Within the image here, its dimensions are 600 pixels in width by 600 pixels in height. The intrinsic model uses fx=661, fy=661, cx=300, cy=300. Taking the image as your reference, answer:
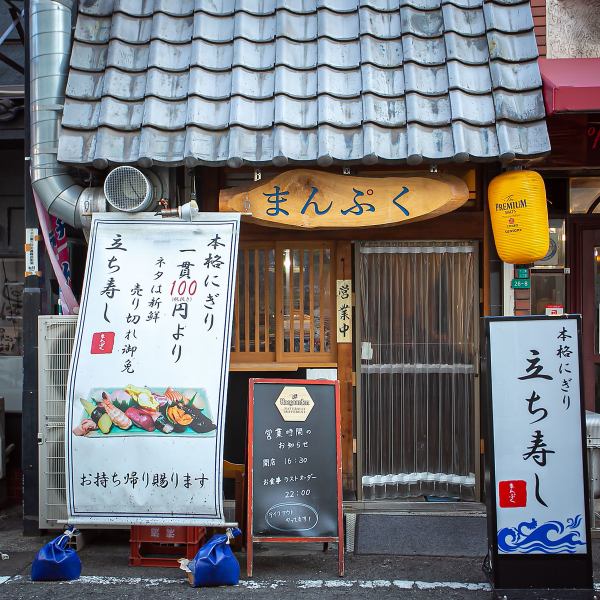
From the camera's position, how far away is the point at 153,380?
19.4ft

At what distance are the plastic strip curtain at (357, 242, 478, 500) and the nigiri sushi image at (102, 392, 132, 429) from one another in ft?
9.32

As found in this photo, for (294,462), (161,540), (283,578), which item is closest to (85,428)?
(161,540)

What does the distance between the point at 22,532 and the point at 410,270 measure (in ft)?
16.8

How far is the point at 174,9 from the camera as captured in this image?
7289 mm

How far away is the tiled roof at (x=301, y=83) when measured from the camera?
21.5 ft

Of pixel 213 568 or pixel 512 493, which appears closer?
pixel 512 493

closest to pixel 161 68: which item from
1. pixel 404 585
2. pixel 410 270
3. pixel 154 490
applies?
pixel 410 270

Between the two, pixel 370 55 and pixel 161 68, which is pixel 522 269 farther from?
pixel 161 68

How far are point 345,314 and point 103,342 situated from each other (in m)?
2.77

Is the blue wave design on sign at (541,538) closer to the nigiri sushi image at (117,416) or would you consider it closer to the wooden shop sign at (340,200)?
the wooden shop sign at (340,200)

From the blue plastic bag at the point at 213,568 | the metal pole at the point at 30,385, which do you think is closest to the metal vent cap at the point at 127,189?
the metal pole at the point at 30,385

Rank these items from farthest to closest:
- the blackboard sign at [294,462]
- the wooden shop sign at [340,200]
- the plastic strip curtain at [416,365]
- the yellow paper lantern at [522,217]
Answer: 1. the plastic strip curtain at [416,365]
2. the wooden shop sign at [340,200]
3. the yellow paper lantern at [522,217]
4. the blackboard sign at [294,462]

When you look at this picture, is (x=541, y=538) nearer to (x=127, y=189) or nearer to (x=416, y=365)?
(x=416, y=365)

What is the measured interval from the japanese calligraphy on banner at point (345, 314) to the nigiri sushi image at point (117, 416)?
8.74 ft
